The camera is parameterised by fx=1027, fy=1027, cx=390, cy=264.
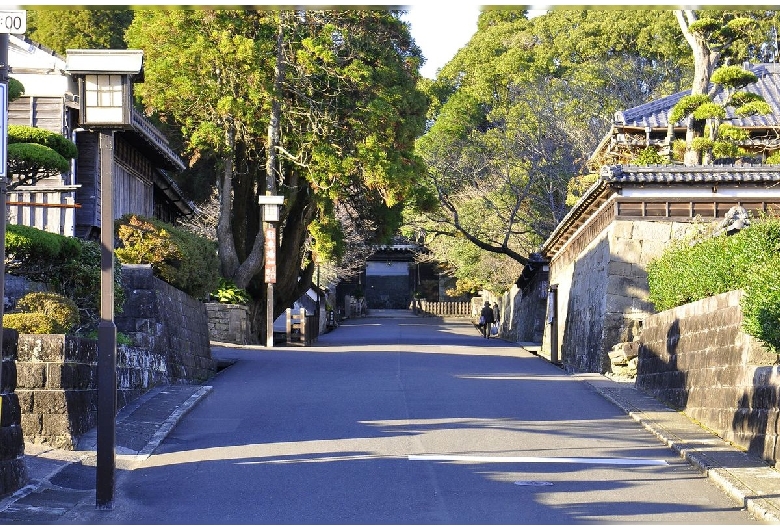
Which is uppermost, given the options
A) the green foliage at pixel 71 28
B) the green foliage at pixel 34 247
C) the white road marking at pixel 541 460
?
the green foliage at pixel 71 28

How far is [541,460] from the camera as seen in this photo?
11.8m

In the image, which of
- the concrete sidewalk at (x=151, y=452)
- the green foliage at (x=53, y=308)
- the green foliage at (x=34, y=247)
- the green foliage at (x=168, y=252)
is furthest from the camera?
the green foliage at (x=168, y=252)

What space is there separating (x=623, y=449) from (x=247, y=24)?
20225 mm

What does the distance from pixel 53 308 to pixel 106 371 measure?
12.1 feet

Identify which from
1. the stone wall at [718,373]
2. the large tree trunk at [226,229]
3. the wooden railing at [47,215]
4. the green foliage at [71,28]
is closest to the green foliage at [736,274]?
the stone wall at [718,373]

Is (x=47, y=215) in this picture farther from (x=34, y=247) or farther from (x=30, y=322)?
(x=30, y=322)

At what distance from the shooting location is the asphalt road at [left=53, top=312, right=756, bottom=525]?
29.8 feet

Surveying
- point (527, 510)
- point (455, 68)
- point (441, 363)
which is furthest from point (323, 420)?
point (455, 68)

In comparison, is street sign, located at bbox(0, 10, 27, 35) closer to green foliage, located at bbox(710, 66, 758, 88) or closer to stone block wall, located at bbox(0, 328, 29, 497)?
stone block wall, located at bbox(0, 328, 29, 497)

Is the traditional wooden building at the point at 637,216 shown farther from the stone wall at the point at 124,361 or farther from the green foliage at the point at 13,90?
the green foliage at the point at 13,90

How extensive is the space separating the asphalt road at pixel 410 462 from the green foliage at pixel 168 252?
12.0ft

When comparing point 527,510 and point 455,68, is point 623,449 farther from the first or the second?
point 455,68

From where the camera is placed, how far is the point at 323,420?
14.3m

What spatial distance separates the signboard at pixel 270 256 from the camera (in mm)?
30656
